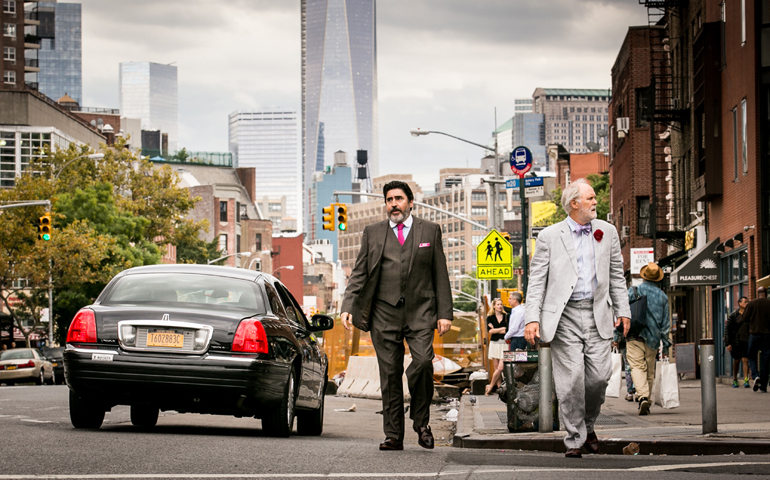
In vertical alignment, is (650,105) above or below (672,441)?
above

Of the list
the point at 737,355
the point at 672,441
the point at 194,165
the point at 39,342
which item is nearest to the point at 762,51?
the point at 737,355

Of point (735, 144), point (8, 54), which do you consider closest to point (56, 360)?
point (735, 144)

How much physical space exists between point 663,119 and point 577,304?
26759 millimetres

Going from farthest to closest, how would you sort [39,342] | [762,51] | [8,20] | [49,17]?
[49,17], [8,20], [39,342], [762,51]

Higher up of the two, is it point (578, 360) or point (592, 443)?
point (578, 360)

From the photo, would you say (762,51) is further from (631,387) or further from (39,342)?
(39,342)

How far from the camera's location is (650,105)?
34.6m

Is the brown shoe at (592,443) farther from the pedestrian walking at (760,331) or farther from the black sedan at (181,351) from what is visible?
the pedestrian walking at (760,331)

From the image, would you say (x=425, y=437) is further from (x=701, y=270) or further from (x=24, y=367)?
(x=24, y=367)

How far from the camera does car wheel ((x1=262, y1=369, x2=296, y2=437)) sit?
1038 cm

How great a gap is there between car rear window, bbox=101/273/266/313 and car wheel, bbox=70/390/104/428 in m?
0.91

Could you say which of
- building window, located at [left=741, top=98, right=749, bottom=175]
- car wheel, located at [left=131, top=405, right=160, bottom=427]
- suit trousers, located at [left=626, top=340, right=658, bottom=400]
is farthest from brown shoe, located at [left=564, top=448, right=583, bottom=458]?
building window, located at [left=741, top=98, right=749, bottom=175]

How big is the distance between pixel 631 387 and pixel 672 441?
821 cm

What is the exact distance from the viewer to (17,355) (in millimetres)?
38344
